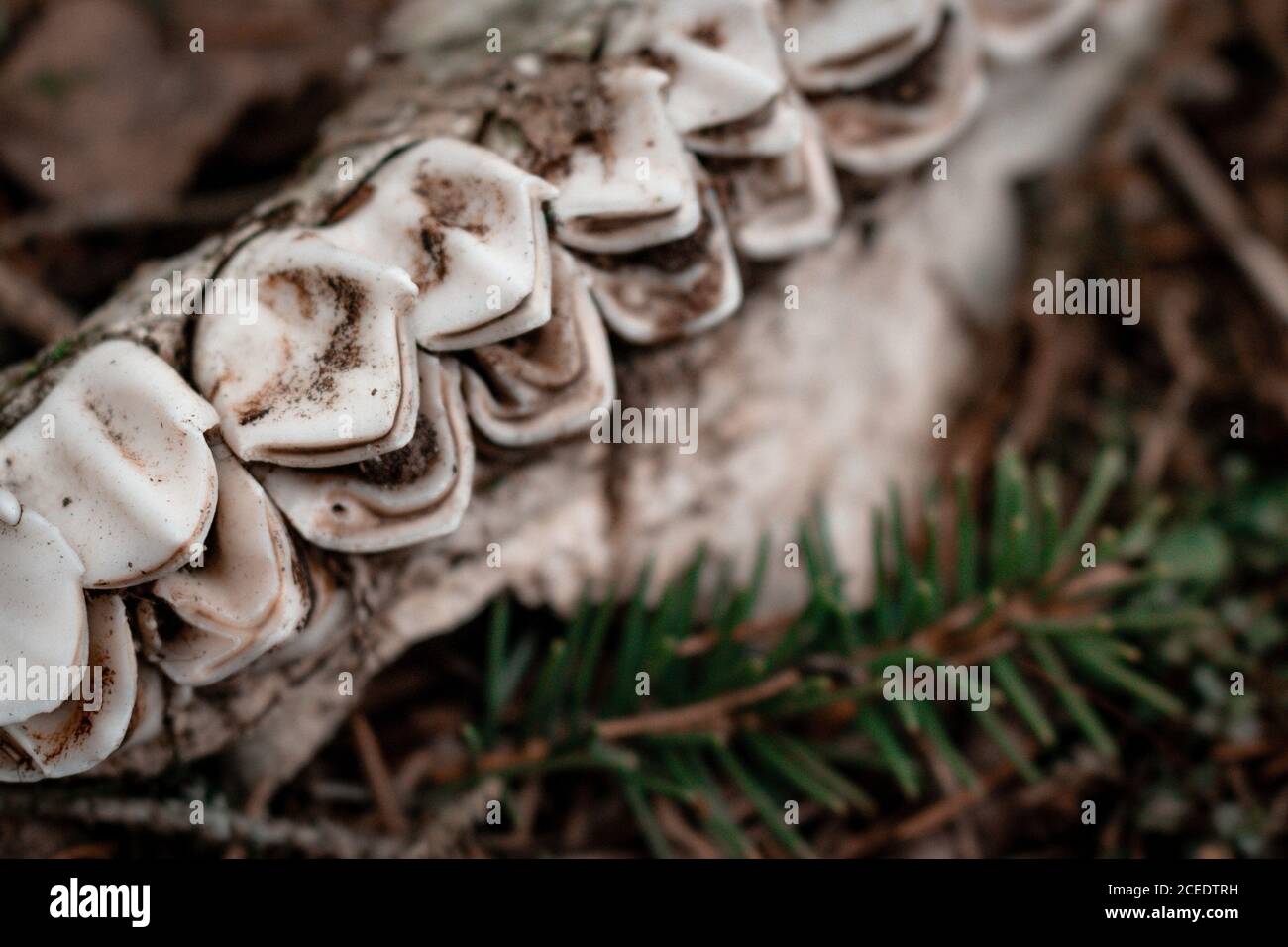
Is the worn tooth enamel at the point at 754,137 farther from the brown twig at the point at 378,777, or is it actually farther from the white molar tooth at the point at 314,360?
the brown twig at the point at 378,777

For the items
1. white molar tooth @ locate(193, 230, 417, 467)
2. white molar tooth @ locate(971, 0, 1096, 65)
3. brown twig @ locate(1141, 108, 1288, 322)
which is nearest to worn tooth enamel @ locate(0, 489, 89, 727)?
white molar tooth @ locate(193, 230, 417, 467)

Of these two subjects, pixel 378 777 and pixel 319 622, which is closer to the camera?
pixel 319 622

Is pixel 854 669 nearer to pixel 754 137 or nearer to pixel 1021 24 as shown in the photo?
pixel 754 137

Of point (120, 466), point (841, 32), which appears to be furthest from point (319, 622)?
point (841, 32)

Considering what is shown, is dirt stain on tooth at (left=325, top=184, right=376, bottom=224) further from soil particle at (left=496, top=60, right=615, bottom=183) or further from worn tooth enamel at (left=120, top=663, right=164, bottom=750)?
worn tooth enamel at (left=120, top=663, right=164, bottom=750)

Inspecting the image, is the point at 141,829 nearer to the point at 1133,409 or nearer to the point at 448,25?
the point at 448,25

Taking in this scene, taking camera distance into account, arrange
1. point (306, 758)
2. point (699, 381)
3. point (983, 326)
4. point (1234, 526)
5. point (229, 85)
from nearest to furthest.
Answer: point (306, 758) < point (699, 381) < point (1234, 526) < point (229, 85) < point (983, 326)
